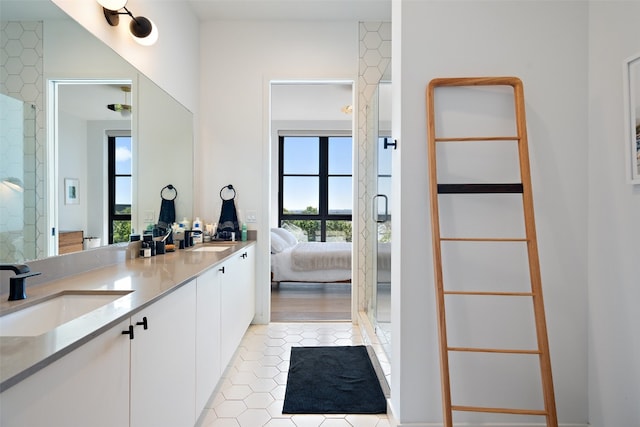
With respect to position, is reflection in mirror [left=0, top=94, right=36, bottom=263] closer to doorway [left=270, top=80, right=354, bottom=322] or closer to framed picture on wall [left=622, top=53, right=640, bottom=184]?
framed picture on wall [left=622, top=53, right=640, bottom=184]

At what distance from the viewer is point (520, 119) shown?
1560mm

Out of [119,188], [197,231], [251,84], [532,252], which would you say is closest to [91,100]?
[119,188]

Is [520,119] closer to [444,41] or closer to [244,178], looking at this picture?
[444,41]

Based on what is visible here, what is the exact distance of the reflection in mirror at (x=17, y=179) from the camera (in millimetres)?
1271

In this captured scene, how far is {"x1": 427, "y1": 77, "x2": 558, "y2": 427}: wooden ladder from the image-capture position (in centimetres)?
149

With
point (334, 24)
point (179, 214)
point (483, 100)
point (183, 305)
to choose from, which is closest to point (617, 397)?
point (483, 100)

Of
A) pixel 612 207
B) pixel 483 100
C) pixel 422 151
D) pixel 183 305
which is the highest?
pixel 483 100

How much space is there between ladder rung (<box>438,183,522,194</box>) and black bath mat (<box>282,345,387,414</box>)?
4.43 feet

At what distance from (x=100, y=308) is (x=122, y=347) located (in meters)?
0.15

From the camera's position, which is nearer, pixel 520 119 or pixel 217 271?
pixel 520 119

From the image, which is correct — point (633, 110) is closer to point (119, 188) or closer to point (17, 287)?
point (17, 287)

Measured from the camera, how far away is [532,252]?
5.06 feet

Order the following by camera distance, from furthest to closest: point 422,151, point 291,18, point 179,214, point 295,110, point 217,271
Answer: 1. point 295,110
2. point 291,18
3. point 179,214
4. point 217,271
5. point 422,151

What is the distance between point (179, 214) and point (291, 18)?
2200 mm
